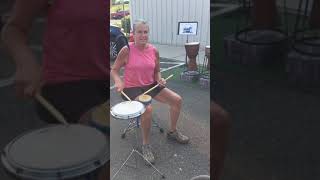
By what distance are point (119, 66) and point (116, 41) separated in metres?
0.07

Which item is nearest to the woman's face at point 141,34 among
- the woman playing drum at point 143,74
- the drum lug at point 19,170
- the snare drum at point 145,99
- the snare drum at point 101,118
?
the woman playing drum at point 143,74

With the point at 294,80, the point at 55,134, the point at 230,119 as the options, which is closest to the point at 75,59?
the point at 55,134

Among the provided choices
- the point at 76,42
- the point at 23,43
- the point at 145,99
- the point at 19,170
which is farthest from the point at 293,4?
the point at 19,170

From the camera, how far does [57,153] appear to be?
0.84 meters

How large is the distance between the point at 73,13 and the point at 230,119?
1.47 feet

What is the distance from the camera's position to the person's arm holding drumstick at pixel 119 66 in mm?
730

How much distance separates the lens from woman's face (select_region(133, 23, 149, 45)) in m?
0.71

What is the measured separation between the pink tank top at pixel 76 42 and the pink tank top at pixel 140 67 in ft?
0.38

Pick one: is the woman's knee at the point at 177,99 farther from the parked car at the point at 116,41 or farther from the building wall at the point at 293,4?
the building wall at the point at 293,4

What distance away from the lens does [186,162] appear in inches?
31.3

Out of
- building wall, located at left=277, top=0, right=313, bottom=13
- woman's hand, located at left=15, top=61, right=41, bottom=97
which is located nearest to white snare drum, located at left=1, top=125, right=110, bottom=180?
woman's hand, located at left=15, top=61, right=41, bottom=97

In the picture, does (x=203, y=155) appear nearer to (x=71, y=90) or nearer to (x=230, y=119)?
(x=230, y=119)

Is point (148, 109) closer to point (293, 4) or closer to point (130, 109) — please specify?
point (130, 109)

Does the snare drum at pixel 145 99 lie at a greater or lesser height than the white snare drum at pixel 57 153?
greater
